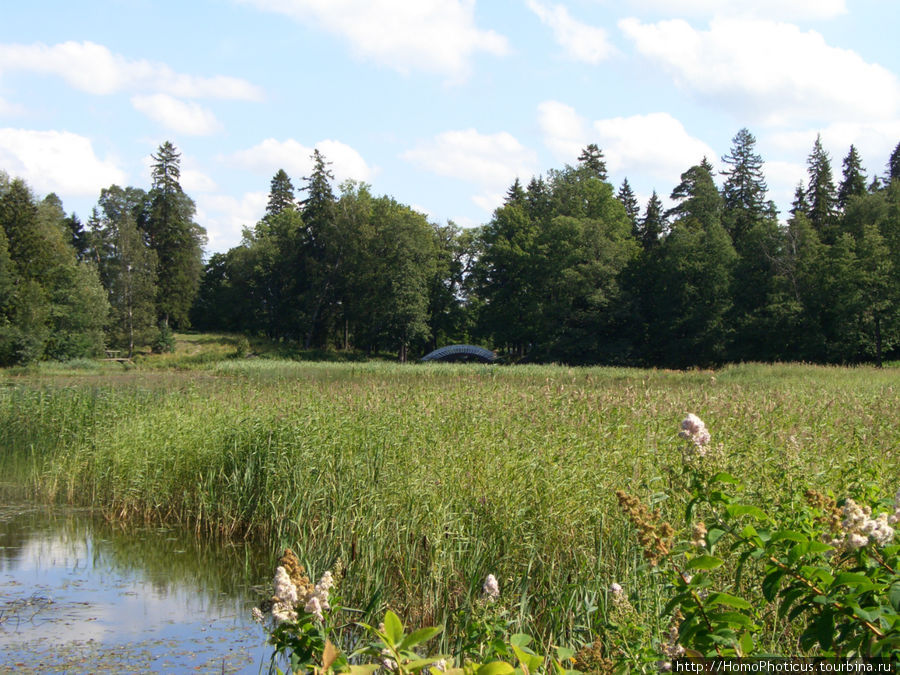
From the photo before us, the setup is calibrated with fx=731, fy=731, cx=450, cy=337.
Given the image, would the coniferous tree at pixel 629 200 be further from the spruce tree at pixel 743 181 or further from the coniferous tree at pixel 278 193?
the coniferous tree at pixel 278 193

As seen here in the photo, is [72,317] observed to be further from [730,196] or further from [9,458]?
[730,196]

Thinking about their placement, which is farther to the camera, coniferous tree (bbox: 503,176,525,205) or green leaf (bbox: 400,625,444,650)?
coniferous tree (bbox: 503,176,525,205)

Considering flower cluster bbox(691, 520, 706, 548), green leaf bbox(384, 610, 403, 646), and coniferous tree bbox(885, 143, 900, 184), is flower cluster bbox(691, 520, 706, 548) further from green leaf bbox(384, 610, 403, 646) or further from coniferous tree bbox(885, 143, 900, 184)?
coniferous tree bbox(885, 143, 900, 184)

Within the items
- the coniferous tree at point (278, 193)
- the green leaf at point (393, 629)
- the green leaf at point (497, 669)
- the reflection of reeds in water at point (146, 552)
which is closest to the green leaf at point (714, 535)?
the green leaf at point (497, 669)

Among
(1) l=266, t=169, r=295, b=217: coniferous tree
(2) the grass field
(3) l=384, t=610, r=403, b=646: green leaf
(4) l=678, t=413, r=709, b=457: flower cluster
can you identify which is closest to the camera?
(3) l=384, t=610, r=403, b=646: green leaf

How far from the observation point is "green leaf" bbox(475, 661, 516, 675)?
1.50m

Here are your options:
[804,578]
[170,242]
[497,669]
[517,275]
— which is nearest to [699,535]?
[804,578]

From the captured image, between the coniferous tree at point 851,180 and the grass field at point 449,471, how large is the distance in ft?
140

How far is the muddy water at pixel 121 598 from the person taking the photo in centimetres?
536

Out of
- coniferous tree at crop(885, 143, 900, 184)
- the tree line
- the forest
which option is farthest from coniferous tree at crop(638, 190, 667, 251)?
the tree line

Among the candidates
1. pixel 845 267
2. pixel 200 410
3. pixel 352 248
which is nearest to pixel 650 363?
pixel 845 267

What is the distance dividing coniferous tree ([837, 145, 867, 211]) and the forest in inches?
6.5

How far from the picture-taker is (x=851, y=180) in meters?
48.4

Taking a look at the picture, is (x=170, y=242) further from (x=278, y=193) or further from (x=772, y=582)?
(x=772, y=582)
